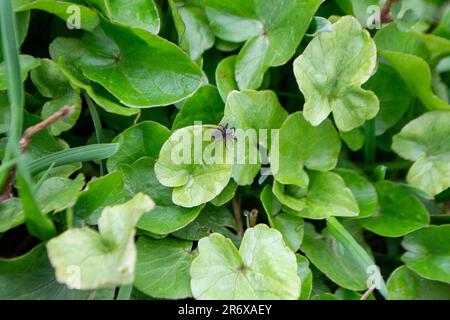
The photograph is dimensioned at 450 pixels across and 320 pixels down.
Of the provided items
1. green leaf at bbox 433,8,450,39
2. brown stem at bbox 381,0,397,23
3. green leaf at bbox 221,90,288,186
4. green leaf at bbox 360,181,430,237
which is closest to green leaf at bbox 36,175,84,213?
green leaf at bbox 221,90,288,186

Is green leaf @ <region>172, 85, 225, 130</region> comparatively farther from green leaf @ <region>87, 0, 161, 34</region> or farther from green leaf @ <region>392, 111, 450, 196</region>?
green leaf @ <region>392, 111, 450, 196</region>

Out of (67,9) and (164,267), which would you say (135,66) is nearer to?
(67,9)

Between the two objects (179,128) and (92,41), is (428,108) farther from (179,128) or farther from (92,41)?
(92,41)

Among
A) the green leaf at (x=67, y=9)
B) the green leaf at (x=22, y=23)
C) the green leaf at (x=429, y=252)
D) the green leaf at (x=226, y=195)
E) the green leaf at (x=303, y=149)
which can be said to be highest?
the green leaf at (x=67, y=9)

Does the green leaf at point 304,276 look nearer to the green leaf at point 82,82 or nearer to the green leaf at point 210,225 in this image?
the green leaf at point 210,225

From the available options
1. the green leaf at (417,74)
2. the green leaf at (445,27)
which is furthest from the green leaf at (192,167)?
the green leaf at (445,27)
